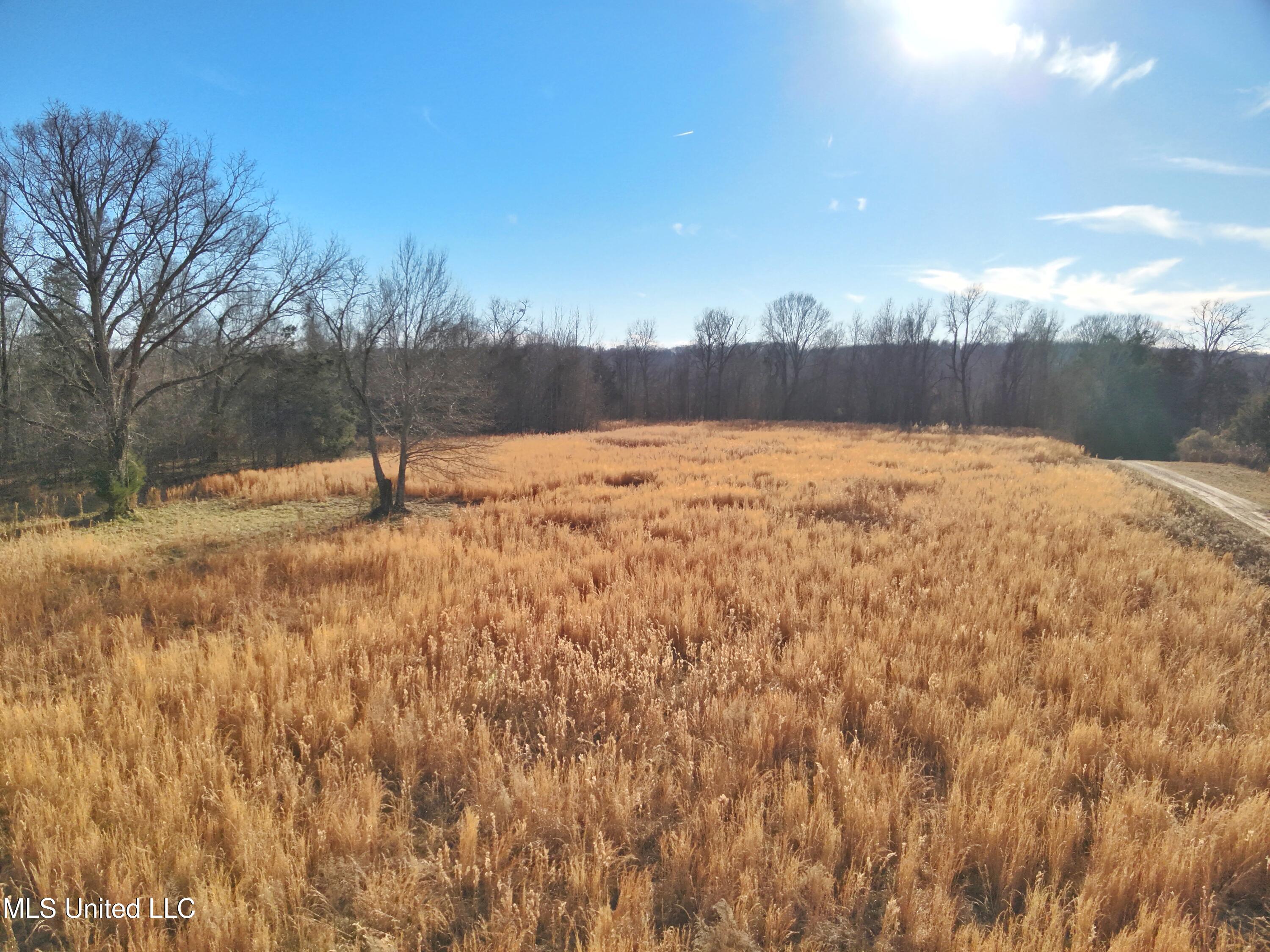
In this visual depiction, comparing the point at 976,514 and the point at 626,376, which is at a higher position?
the point at 626,376

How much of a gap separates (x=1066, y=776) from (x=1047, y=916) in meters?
1.32

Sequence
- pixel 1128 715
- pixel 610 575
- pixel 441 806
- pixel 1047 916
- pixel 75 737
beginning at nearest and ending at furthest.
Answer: pixel 1047 916 < pixel 441 806 < pixel 75 737 < pixel 1128 715 < pixel 610 575

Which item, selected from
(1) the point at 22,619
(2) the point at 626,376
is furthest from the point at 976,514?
(2) the point at 626,376

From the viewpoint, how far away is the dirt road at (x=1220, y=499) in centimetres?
1048

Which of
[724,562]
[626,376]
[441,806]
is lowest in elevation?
[441,806]

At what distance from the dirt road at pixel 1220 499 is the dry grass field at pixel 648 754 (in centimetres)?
486

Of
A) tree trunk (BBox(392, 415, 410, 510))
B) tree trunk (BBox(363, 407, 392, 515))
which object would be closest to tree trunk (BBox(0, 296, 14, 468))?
tree trunk (BBox(363, 407, 392, 515))

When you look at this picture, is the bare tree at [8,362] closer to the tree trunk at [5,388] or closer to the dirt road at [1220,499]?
the tree trunk at [5,388]

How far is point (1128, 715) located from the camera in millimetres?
4023

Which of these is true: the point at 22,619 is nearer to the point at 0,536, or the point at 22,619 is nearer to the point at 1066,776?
the point at 0,536

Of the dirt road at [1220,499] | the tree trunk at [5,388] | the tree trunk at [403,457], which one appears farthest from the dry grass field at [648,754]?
the tree trunk at [5,388]

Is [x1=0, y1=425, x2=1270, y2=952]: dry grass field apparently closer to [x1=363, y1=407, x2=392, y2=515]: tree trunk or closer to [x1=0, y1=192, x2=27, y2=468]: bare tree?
[x1=363, y1=407, x2=392, y2=515]: tree trunk

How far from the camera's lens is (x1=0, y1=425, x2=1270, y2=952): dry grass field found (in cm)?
245

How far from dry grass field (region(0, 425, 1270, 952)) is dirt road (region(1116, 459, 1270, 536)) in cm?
486
